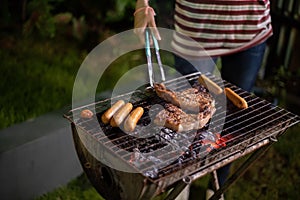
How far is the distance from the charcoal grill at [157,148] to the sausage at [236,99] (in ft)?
0.08

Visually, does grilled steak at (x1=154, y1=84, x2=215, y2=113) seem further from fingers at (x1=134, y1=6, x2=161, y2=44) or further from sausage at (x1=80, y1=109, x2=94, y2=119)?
sausage at (x1=80, y1=109, x2=94, y2=119)

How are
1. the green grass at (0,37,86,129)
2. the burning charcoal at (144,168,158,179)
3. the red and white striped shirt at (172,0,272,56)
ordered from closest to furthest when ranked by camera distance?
the burning charcoal at (144,168,158,179), the red and white striped shirt at (172,0,272,56), the green grass at (0,37,86,129)

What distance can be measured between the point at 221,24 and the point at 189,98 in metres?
0.72

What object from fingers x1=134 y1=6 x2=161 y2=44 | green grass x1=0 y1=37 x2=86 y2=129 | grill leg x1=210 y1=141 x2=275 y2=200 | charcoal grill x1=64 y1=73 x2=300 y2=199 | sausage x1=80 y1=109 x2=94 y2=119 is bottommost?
green grass x1=0 y1=37 x2=86 y2=129

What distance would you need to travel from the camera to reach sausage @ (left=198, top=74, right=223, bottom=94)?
2455 millimetres

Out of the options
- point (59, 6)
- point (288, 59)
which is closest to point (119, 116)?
point (288, 59)

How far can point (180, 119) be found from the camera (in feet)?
7.09

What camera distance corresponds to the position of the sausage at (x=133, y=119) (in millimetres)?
2093

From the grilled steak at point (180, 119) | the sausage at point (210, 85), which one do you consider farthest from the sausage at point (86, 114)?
the sausage at point (210, 85)

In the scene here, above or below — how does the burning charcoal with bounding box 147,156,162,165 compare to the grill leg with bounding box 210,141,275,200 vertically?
above

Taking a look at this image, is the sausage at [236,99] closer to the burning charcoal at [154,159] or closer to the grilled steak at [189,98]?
the grilled steak at [189,98]

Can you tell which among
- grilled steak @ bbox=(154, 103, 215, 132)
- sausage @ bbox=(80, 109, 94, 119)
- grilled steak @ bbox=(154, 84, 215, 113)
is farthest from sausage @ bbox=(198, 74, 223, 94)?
sausage @ bbox=(80, 109, 94, 119)

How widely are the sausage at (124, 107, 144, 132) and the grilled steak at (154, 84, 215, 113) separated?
189 millimetres

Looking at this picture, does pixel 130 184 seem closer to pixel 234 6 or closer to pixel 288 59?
pixel 234 6
